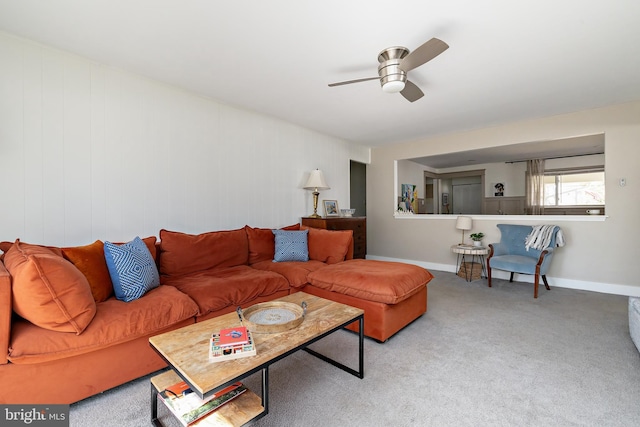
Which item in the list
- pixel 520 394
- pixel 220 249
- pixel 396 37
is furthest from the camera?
pixel 220 249

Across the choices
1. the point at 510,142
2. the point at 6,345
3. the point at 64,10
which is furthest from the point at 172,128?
the point at 510,142

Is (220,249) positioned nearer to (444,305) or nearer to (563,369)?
(444,305)

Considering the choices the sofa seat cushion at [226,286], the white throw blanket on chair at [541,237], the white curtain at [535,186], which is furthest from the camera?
the white curtain at [535,186]

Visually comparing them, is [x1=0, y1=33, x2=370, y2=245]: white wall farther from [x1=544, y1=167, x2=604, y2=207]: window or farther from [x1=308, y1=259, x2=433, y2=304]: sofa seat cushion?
[x1=544, y1=167, x2=604, y2=207]: window

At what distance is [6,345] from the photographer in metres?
1.37

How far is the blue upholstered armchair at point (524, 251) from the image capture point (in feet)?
11.9

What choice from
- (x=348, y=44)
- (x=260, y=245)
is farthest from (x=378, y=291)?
(x=348, y=44)

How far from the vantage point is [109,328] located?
1619 mm

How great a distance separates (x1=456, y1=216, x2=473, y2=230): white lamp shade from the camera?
459 centimetres

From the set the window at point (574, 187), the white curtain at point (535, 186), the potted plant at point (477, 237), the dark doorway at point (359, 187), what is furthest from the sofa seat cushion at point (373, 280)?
the window at point (574, 187)

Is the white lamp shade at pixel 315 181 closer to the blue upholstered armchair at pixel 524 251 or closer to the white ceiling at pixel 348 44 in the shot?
the white ceiling at pixel 348 44

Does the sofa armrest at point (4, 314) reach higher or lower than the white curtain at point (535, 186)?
lower

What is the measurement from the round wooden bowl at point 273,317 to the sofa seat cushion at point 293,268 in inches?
36.7

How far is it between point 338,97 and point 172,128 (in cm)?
183
